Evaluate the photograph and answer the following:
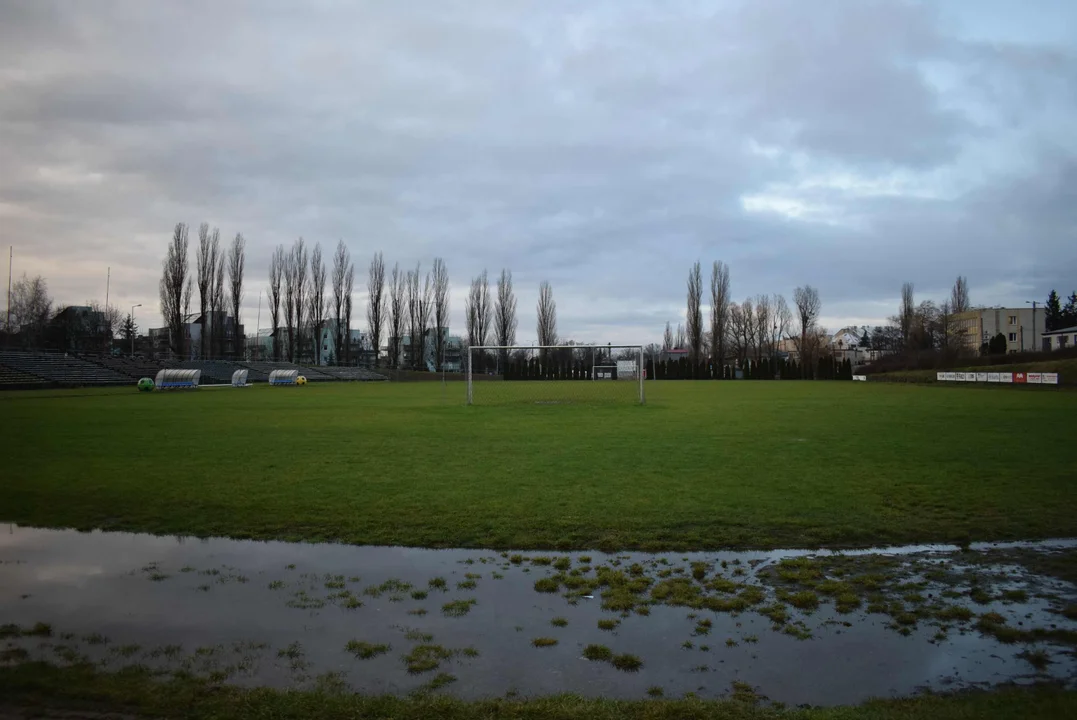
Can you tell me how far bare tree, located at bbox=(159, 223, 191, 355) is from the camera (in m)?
63.4

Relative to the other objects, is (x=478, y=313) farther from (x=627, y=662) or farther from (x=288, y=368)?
A: (x=627, y=662)

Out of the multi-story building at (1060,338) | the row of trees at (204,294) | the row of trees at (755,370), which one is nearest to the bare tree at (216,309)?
the row of trees at (204,294)

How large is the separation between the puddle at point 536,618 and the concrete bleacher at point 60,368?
45806 mm

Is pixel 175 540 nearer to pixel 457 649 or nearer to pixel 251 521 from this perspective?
pixel 251 521

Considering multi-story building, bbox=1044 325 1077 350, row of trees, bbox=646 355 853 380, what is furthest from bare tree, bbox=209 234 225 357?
multi-story building, bbox=1044 325 1077 350

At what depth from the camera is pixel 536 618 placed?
4938 millimetres

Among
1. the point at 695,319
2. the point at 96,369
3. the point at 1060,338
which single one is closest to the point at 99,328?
the point at 96,369

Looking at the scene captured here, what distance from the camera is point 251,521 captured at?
311 inches

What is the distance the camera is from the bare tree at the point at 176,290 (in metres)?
63.4

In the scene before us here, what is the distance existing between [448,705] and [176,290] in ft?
231

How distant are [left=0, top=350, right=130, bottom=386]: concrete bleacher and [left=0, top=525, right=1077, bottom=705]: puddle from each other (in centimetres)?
4581

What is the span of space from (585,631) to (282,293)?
76.2 meters

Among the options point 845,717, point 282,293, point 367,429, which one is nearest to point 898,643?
point 845,717

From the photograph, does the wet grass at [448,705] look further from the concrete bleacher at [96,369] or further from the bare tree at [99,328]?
the bare tree at [99,328]
